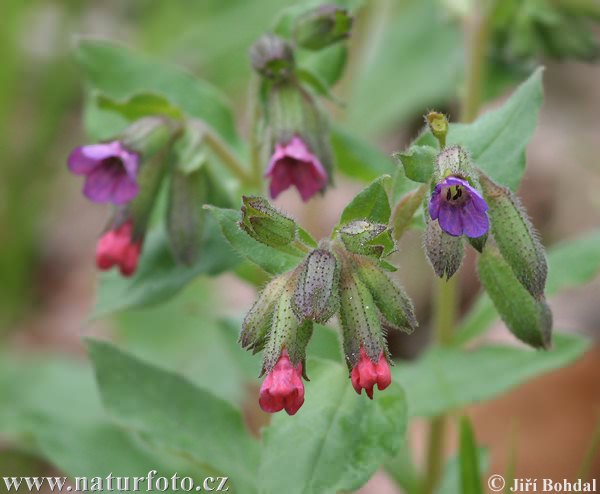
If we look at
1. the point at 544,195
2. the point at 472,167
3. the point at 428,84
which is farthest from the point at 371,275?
the point at 544,195

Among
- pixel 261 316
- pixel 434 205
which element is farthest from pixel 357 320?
pixel 434 205

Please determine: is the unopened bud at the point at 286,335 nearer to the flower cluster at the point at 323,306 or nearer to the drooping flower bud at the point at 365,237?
the flower cluster at the point at 323,306

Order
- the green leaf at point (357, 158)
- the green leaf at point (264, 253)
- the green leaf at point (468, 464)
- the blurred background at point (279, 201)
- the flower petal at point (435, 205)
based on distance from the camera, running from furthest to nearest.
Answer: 1. the blurred background at point (279, 201)
2. the green leaf at point (357, 158)
3. the green leaf at point (468, 464)
4. the green leaf at point (264, 253)
5. the flower petal at point (435, 205)

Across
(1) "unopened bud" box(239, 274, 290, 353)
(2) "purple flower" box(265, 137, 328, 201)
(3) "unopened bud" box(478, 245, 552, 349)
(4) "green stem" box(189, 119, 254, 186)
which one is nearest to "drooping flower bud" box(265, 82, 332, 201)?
(2) "purple flower" box(265, 137, 328, 201)

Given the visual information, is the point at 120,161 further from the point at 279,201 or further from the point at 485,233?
the point at 279,201

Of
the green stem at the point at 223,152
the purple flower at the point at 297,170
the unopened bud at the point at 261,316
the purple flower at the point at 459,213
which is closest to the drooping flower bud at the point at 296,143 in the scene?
the purple flower at the point at 297,170

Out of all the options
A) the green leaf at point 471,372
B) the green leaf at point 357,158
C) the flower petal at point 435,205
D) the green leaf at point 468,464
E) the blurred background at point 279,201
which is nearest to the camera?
the flower petal at point 435,205

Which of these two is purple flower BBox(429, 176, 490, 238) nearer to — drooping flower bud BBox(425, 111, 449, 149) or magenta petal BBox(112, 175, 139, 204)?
drooping flower bud BBox(425, 111, 449, 149)
